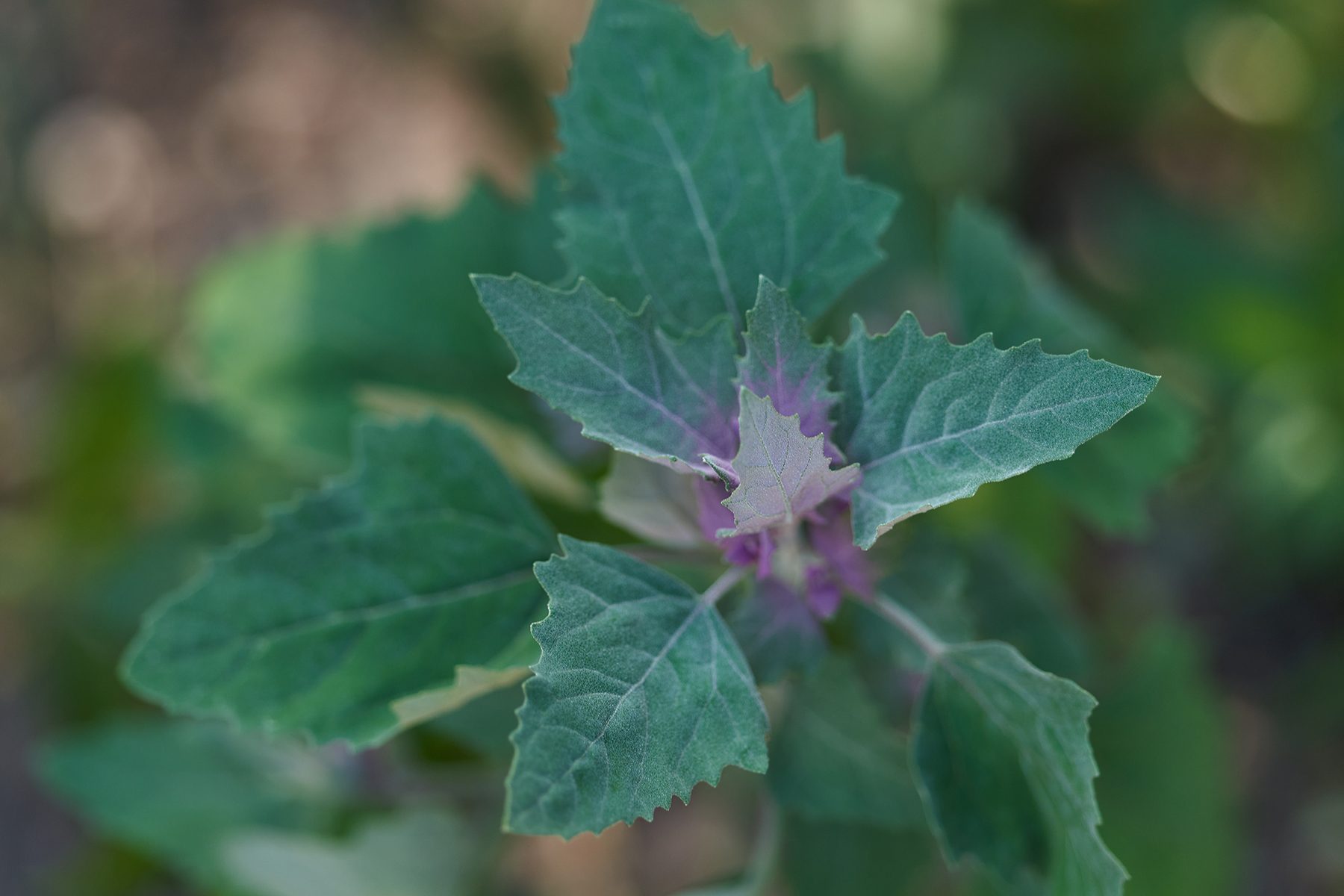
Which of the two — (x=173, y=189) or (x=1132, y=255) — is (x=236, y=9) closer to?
(x=173, y=189)

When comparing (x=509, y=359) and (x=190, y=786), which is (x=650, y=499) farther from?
(x=190, y=786)

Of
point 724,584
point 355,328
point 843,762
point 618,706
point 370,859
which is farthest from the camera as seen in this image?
point 355,328

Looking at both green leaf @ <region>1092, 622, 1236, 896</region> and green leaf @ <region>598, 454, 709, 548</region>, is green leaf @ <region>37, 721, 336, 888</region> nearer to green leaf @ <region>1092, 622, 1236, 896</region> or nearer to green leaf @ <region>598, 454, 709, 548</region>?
green leaf @ <region>598, 454, 709, 548</region>

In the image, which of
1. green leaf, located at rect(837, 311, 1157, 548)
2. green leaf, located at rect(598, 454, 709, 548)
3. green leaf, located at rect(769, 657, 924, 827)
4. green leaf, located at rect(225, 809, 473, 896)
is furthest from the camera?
green leaf, located at rect(225, 809, 473, 896)

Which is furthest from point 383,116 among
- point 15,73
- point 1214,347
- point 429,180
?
point 1214,347

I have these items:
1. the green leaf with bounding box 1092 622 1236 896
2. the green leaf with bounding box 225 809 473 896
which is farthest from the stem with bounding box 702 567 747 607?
the green leaf with bounding box 1092 622 1236 896

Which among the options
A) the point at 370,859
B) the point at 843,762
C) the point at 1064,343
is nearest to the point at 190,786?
the point at 370,859
